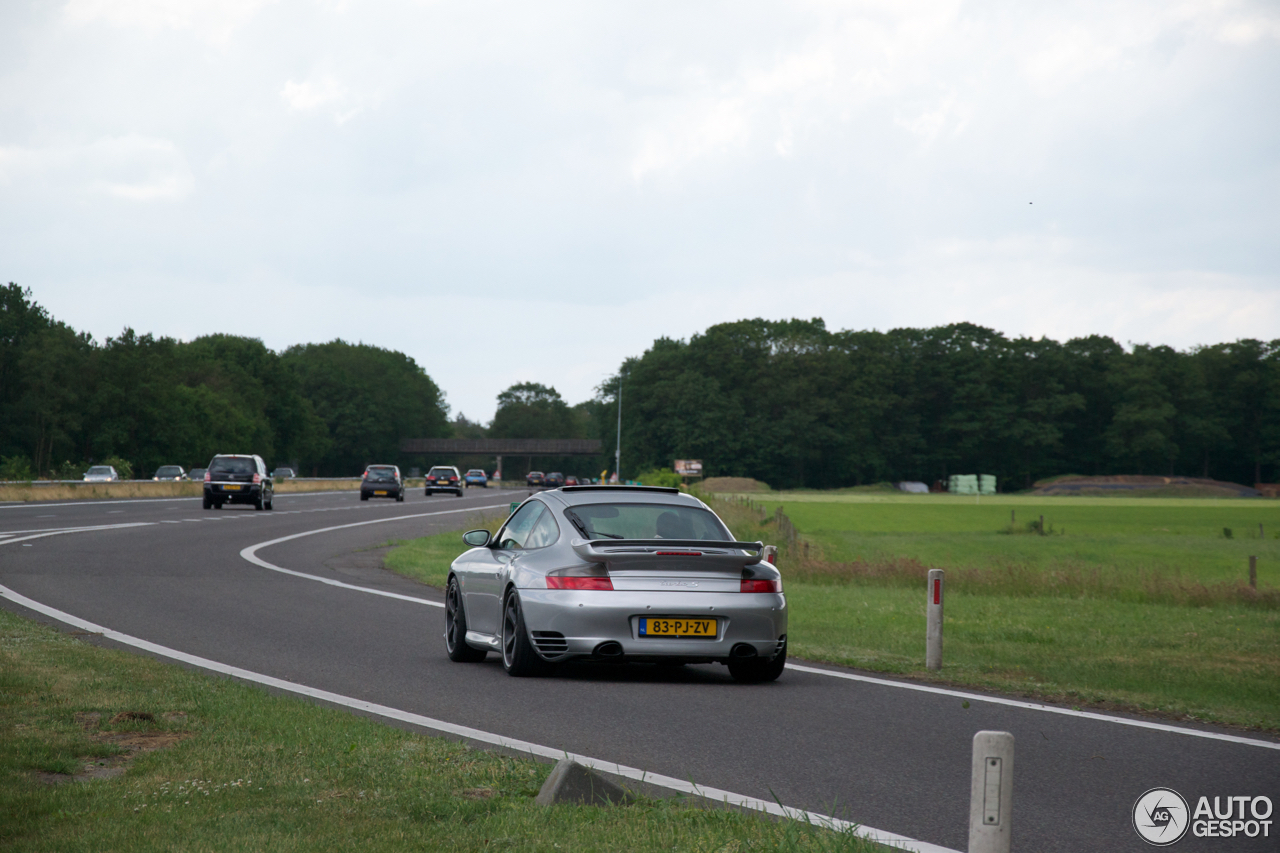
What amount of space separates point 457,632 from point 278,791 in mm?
5695

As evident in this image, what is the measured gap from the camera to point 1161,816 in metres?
5.97

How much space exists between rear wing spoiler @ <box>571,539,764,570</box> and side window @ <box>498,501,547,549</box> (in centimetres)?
102

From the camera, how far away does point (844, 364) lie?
482 feet

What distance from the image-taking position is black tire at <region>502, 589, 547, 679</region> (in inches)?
399

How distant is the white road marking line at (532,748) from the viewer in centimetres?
539

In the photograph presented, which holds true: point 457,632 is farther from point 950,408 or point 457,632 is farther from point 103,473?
point 950,408

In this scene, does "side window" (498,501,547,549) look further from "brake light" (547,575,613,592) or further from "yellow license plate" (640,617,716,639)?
"yellow license plate" (640,617,716,639)

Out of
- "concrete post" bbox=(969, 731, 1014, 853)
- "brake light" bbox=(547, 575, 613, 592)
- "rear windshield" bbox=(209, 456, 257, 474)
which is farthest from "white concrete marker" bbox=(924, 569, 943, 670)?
"rear windshield" bbox=(209, 456, 257, 474)

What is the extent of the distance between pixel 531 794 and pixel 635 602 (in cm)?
402

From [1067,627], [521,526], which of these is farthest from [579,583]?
[1067,627]

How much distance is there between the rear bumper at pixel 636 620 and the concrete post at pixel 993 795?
6.12m

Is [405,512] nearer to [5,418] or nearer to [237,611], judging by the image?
[237,611]

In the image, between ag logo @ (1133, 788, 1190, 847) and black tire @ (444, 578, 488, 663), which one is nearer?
ag logo @ (1133, 788, 1190, 847)

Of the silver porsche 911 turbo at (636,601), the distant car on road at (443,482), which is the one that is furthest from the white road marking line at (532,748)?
the distant car on road at (443,482)
